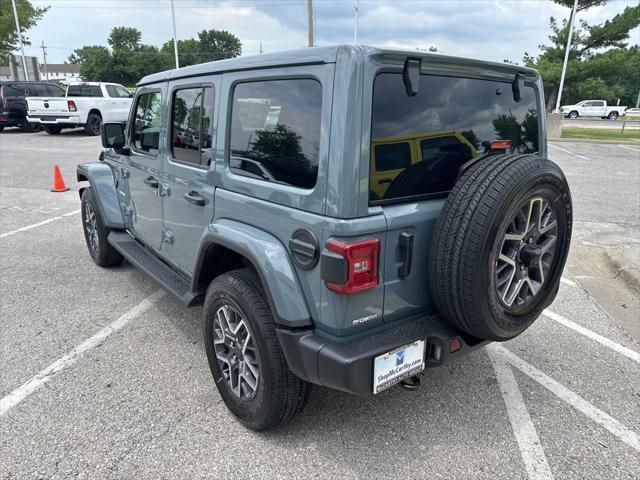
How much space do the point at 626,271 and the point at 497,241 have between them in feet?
11.6

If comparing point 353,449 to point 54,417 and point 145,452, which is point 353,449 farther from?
point 54,417

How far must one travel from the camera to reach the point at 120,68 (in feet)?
256

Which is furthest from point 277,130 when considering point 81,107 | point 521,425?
point 81,107

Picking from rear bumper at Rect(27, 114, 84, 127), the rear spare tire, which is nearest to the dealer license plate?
the rear spare tire

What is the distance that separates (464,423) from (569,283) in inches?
106

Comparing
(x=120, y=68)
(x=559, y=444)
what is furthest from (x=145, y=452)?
(x=120, y=68)

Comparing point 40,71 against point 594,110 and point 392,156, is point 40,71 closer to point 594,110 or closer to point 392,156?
point 594,110

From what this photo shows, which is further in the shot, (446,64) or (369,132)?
(446,64)

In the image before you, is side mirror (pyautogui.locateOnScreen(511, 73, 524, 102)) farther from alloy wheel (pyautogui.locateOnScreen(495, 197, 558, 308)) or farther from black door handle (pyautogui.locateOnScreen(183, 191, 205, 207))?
black door handle (pyautogui.locateOnScreen(183, 191, 205, 207))

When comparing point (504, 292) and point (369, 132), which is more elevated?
point (369, 132)

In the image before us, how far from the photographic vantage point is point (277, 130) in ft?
7.28

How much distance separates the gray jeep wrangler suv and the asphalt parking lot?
28 cm

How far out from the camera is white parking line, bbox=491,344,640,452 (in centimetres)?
247

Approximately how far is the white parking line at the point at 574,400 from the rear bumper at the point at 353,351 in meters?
1.04
